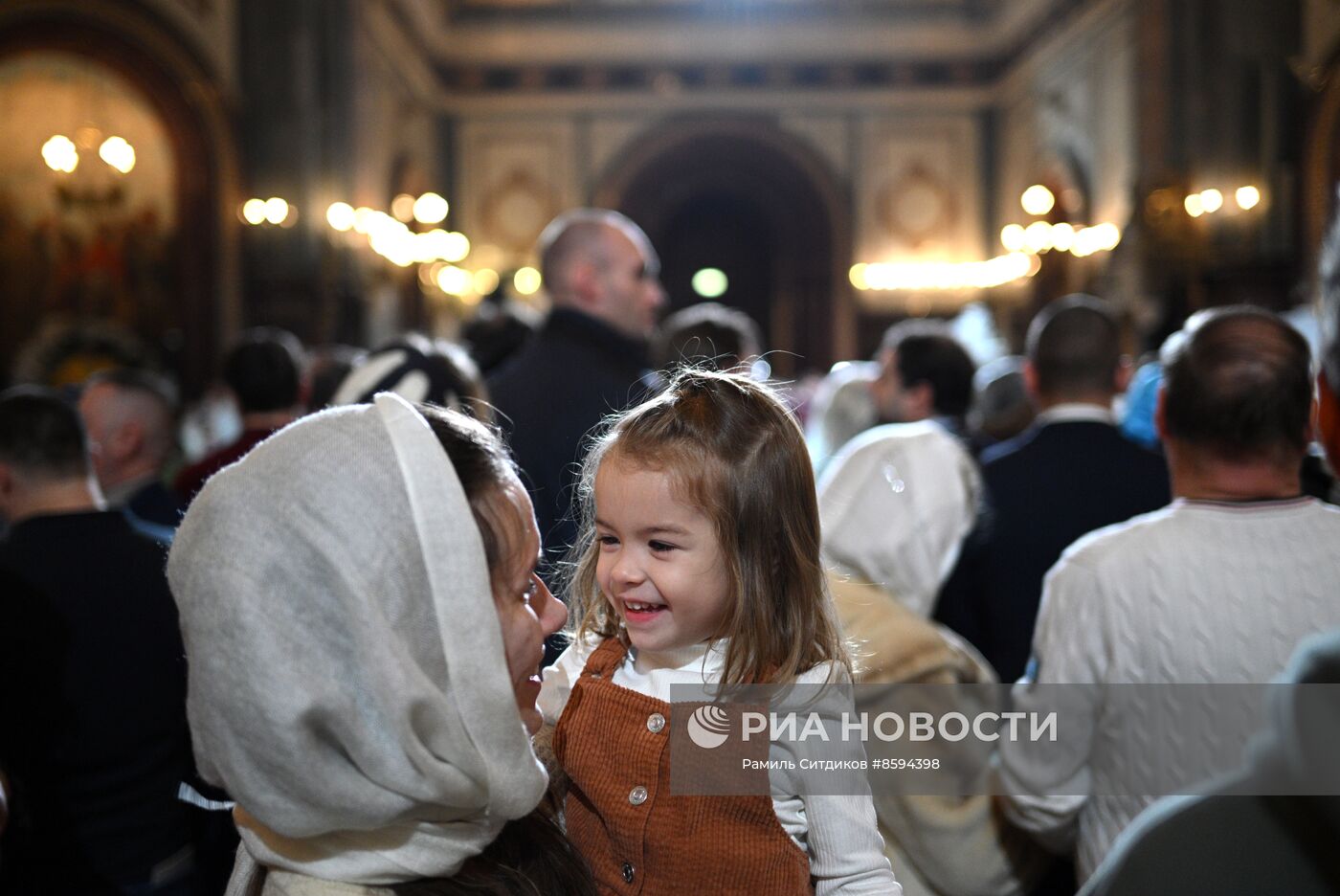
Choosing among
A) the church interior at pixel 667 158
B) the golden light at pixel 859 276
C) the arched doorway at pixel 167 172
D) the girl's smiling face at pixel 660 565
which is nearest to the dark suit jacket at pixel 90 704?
the girl's smiling face at pixel 660 565

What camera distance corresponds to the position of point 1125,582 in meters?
2.30

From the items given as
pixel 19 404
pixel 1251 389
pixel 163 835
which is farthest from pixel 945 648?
pixel 19 404

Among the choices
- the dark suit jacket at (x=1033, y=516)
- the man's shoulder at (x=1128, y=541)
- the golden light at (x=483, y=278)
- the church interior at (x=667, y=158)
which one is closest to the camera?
the man's shoulder at (x=1128, y=541)

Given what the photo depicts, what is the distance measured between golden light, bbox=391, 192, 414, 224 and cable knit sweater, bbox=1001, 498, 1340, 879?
1485 cm

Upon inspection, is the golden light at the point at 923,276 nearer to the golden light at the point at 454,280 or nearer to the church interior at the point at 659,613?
the golden light at the point at 454,280

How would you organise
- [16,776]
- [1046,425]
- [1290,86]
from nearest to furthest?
1. [16,776]
2. [1046,425]
3. [1290,86]

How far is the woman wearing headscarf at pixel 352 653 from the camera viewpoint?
1.27 m

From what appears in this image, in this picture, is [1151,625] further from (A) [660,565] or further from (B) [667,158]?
(B) [667,158]

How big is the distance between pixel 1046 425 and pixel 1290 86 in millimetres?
8908

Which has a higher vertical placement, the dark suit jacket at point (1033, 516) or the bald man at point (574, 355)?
the bald man at point (574, 355)

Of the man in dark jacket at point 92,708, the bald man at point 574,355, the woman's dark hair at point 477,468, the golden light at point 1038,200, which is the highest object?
the golden light at point 1038,200

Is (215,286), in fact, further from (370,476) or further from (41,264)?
(370,476)

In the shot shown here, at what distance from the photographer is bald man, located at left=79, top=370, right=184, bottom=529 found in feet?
14.2

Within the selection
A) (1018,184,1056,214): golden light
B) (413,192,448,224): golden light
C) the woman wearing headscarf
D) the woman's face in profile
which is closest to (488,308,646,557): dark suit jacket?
the woman's face in profile
